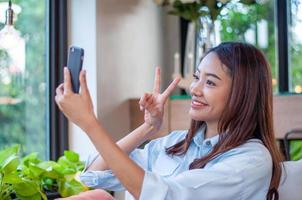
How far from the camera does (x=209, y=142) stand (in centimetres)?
139

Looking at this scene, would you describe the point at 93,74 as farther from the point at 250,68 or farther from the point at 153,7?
the point at 153,7

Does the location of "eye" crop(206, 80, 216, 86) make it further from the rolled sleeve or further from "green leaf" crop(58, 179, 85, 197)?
"green leaf" crop(58, 179, 85, 197)

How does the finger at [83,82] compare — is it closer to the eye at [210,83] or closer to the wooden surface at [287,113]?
the eye at [210,83]

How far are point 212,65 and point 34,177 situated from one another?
761 millimetres

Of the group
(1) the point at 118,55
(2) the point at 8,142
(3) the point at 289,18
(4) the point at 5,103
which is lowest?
(2) the point at 8,142

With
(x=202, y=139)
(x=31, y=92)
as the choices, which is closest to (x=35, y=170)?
(x=31, y=92)

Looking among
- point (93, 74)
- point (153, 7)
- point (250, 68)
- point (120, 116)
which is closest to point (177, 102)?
point (120, 116)

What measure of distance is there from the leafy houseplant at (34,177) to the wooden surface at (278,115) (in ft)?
1.96

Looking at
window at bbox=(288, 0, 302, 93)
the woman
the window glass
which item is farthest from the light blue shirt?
window at bbox=(288, 0, 302, 93)

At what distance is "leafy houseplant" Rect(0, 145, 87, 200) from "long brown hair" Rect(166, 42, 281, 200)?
0.59 metres

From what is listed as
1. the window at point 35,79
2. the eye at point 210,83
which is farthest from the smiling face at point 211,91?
the window at point 35,79

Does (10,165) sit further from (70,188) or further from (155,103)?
(155,103)

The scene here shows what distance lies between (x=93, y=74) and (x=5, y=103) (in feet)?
1.22

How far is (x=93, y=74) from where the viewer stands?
2.15 meters
